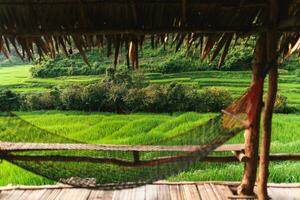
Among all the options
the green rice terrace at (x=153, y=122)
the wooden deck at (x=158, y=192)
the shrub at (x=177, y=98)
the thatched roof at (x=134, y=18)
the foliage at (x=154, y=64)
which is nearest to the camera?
the thatched roof at (x=134, y=18)

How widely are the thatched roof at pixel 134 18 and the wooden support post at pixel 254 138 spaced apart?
163 mm

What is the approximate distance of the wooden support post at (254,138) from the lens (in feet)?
8.75

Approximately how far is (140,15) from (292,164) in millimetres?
2984

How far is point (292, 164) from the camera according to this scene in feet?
15.9

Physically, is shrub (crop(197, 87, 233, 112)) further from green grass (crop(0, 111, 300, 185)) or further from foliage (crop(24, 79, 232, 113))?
green grass (crop(0, 111, 300, 185))

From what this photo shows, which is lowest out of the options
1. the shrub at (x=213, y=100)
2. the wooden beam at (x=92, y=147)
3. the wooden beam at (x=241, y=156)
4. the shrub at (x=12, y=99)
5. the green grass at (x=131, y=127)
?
the green grass at (x=131, y=127)

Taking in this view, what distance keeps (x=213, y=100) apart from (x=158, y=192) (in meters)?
3.88

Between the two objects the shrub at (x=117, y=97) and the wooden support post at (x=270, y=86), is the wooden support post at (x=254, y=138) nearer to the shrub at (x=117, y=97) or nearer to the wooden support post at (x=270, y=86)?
the wooden support post at (x=270, y=86)

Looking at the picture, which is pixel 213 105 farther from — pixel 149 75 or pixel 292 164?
pixel 292 164

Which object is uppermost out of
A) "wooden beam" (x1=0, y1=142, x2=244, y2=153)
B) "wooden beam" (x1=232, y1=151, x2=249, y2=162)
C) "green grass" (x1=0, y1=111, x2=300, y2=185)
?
"wooden beam" (x1=0, y1=142, x2=244, y2=153)

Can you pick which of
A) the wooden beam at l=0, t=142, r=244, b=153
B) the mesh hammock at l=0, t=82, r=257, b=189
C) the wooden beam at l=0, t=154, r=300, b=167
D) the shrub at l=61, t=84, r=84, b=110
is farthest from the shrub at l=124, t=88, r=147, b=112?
the mesh hammock at l=0, t=82, r=257, b=189

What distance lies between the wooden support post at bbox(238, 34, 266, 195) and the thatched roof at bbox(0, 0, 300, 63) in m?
0.16

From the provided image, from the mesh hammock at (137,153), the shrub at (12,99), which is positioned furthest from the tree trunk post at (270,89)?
the shrub at (12,99)

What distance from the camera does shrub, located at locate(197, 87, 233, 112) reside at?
267 inches
